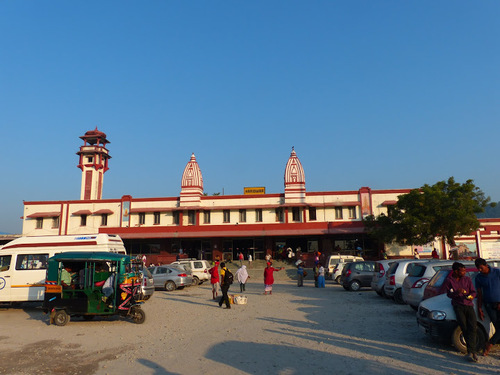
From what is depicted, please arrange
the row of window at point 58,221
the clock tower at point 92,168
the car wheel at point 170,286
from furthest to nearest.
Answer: the clock tower at point 92,168 → the row of window at point 58,221 → the car wheel at point 170,286

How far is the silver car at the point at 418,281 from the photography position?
10391 mm

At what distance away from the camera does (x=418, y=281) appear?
34.8ft

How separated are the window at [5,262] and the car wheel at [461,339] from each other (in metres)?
14.3

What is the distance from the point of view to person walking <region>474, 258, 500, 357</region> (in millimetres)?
6684

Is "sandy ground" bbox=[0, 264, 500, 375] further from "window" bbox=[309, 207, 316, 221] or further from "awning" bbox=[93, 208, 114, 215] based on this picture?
"awning" bbox=[93, 208, 114, 215]

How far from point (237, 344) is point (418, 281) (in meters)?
5.70

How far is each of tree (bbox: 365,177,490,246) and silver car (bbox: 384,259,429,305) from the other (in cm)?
1686

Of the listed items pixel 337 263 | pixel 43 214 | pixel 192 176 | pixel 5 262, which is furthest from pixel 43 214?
pixel 337 263

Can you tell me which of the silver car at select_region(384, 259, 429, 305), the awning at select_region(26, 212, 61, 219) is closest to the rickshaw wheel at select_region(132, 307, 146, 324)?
the silver car at select_region(384, 259, 429, 305)

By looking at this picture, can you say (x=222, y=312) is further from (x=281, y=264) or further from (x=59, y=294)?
(x=281, y=264)

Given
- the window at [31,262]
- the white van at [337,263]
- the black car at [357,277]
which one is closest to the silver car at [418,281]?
the black car at [357,277]

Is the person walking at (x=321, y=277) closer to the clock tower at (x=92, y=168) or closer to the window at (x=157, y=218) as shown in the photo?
the window at (x=157, y=218)

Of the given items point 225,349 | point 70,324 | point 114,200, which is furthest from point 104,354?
point 114,200

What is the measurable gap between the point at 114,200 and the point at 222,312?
3156 centimetres
